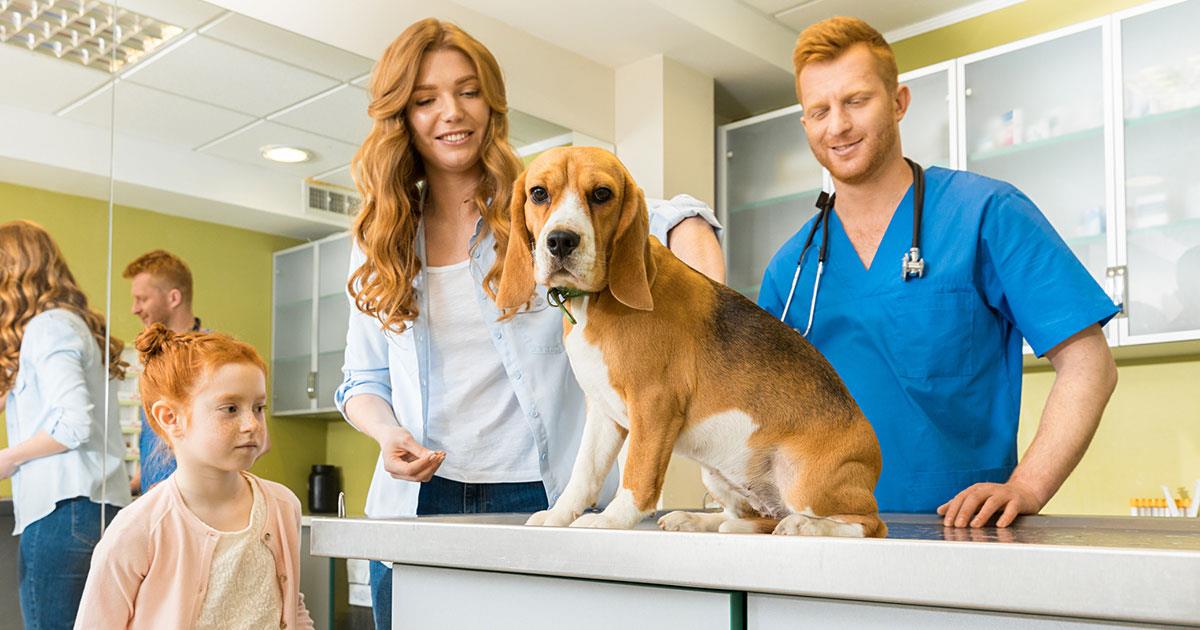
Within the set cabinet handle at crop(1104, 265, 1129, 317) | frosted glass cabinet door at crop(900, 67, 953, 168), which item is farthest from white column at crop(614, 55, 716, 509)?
cabinet handle at crop(1104, 265, 1129, 317)

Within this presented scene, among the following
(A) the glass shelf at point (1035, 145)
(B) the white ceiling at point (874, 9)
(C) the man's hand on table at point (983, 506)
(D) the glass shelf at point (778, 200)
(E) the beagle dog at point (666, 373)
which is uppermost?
(B) the white ceiling at point (874, 9)

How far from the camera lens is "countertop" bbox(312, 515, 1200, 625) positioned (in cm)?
50

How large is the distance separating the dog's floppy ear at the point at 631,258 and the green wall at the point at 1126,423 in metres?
3.04

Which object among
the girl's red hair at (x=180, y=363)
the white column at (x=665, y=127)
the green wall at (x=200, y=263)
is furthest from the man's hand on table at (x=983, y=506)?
the white column at (x=665, y=127)

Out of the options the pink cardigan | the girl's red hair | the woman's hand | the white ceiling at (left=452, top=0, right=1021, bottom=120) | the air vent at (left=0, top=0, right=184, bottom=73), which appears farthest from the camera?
the white ceiling at (left=452, top=0, right=1021, bottom=120)

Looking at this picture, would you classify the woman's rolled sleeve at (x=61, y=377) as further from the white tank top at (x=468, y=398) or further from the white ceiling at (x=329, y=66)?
the white tank top at (x=468, y=398)

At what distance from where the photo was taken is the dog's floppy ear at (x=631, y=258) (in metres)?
0.79

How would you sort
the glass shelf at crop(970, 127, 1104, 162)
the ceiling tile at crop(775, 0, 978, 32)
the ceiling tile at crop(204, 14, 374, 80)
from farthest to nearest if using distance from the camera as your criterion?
the ceiling tile at crop(775, 0, 978, 32) → the glass shelf at crop(970, 127, 1104, 162) → the ceiling tile at crop(204, 14, 374, 80)

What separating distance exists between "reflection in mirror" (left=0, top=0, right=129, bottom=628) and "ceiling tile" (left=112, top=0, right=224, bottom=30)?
0.23 feet

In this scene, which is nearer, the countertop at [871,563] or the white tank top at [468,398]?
the countertop at [871,563]

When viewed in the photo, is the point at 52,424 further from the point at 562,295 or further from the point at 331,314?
Result: the point at 562,295

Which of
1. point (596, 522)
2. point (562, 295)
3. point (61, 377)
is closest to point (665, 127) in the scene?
point (61, 377)

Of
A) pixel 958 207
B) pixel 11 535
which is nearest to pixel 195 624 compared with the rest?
pixel 11 535

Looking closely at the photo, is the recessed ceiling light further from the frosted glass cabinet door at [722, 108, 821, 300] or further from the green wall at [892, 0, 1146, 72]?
the green wall at [892, 0, 1146, 72]
